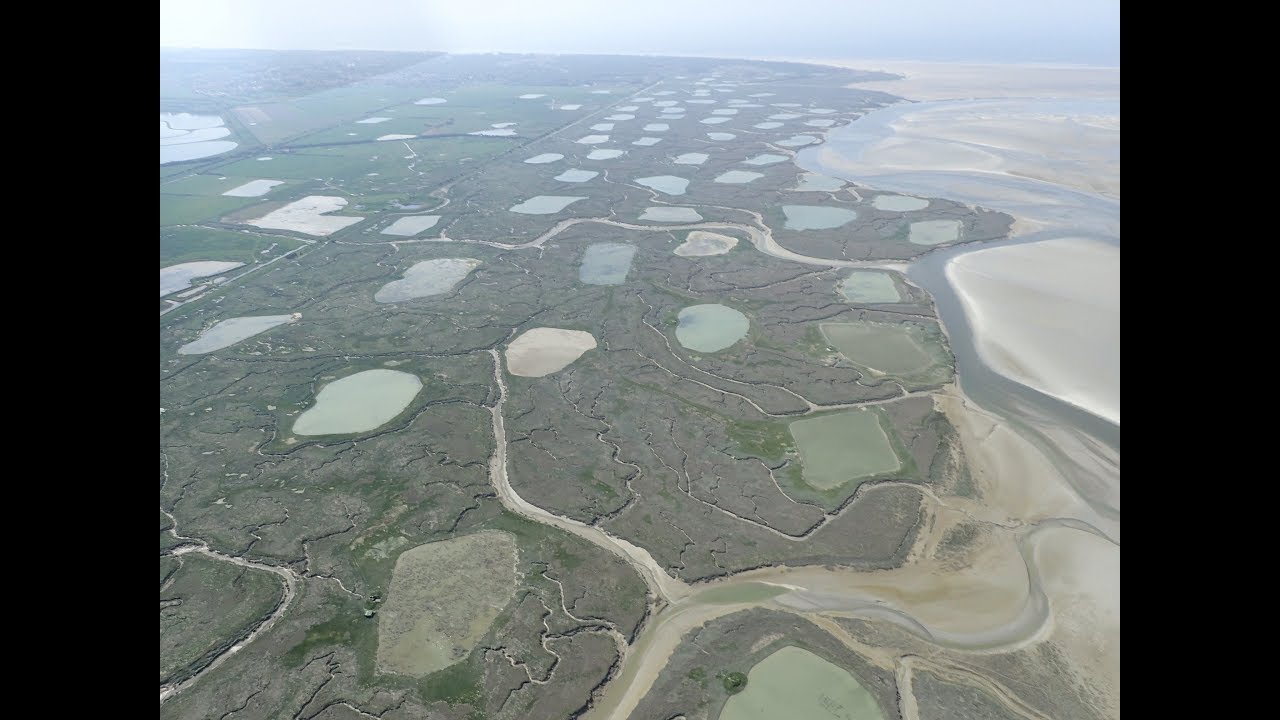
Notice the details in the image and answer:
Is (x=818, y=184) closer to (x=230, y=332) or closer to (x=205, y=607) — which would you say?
(x=230, y=332)

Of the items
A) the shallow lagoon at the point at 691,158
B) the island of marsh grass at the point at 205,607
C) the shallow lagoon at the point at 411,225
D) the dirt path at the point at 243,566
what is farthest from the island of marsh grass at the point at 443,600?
the shallow lagoon at the point at 691,158

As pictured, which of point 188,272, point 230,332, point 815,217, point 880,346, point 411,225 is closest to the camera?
point 880,346

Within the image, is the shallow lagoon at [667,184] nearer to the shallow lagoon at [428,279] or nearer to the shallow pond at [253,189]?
the shallow lagoon at [428,279]

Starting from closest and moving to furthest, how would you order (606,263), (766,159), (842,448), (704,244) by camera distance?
(842,448) → (606,263) → (704,244) → (766,159)

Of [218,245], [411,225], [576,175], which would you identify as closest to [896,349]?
[411,225]

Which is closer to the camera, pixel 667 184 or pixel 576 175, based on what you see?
pixel 667 184

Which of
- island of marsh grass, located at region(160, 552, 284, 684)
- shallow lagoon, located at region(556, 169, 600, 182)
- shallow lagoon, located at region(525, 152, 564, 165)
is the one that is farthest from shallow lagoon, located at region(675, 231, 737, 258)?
island of marsh grass, located at region(160, 552, 284, 684)
